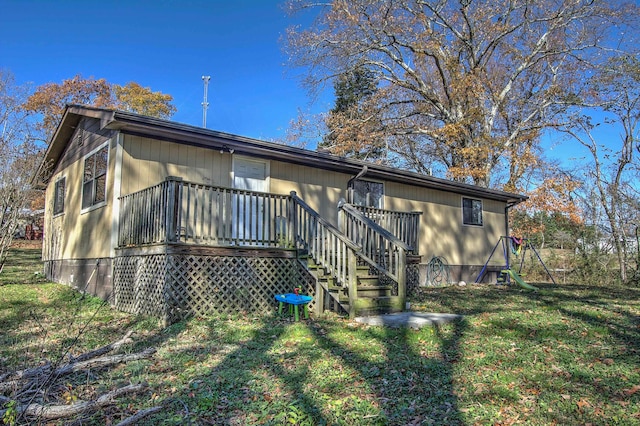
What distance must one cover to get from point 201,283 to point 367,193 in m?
6.41

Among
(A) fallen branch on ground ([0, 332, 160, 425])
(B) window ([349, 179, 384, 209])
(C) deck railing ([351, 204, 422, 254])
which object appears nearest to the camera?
(A) fallen branch on ground ([0, 332, 160, 425])

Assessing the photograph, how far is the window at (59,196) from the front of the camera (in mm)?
12492

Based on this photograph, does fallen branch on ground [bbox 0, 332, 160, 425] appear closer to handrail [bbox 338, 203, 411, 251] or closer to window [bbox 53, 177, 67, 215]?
handrail [bbox 338, 203, 411, 251]

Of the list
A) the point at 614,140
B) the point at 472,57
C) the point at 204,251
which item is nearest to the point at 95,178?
the point at 204,251

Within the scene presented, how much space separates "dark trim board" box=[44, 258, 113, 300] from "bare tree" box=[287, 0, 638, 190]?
47.8 ft

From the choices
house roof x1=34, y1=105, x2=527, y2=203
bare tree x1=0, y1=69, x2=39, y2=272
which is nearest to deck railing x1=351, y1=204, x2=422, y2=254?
house roof x1=34, y1=105, x2=527, y2=203

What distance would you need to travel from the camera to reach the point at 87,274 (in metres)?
9.67

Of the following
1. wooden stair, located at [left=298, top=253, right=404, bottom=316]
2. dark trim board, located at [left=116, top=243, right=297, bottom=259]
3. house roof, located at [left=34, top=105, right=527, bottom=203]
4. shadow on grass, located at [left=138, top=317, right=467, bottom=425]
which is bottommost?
shadow on grass, located at [left=138, top=317, right=467, bottom=425]

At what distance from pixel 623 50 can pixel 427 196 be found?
13.6m

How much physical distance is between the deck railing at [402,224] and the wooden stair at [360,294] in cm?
241

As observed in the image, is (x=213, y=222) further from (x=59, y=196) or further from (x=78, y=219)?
(x=59, y=196)

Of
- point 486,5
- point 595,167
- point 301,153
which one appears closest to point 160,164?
point 301,153

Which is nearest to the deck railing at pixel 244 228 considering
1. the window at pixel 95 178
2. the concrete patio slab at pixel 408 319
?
the concrete patio slab at pixel 408 319

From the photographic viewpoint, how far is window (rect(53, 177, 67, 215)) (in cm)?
1249
